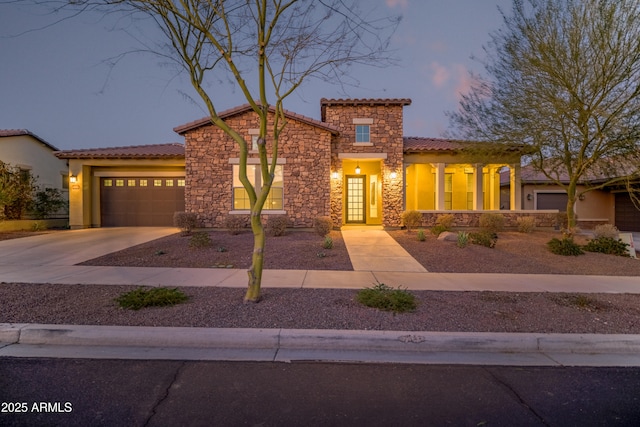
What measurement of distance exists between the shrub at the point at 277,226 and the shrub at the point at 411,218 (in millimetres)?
5196

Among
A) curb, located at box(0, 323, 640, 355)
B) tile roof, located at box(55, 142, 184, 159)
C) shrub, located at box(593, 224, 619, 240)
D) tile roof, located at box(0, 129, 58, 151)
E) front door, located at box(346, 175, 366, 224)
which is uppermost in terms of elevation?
tile roof, located at box(0, 129, 58, 151)

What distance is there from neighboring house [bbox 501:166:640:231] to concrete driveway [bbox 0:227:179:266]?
1967 centimetres

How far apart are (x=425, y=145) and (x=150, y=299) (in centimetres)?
1502

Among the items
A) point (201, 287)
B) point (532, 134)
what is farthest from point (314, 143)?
point (201, 287)

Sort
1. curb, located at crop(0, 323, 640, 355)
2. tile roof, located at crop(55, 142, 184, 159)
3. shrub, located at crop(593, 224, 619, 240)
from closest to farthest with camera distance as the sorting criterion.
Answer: curb, located at crop(0, 323, 640, 355), shrub, located at crop(593, 224, 619, 240), tile roof, located at crop(55, 142, 184, 159)

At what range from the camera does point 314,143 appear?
601 inches

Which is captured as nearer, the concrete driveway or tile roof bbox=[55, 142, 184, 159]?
the concrete driveway

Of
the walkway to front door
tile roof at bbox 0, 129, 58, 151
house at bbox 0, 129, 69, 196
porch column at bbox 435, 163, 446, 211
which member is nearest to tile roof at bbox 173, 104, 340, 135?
the walkway to front door

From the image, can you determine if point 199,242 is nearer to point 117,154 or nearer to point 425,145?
point 117,154

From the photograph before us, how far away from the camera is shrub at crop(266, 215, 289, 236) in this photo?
13.8 m

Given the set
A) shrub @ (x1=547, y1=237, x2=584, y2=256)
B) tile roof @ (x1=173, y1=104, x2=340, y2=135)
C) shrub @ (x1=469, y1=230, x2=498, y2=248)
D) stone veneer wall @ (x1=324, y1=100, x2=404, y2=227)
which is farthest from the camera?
stone veneer wall @ (x1=324, y1=100, x2=404, y2=227)

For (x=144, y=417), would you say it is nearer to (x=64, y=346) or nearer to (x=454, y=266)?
(x=64, y=346)

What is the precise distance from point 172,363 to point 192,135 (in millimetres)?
12954

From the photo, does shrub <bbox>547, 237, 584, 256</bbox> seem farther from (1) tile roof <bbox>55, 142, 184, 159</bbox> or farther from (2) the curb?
(1) tile roof <bbox>55, 142, 184, 159</bbox>
